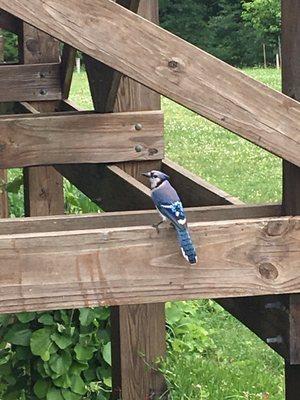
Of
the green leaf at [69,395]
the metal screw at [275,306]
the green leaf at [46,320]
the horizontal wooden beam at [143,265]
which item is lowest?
the green leaf at [69,395]

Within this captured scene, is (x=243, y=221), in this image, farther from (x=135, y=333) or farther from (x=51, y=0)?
(x=135, y=333)

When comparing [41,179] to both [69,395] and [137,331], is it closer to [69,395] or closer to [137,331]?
[69,395]

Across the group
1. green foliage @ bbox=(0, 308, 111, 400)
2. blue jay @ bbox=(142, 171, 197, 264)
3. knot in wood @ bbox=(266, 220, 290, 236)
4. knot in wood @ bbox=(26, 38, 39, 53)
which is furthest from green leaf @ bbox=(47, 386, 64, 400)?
knot in wood @ bbox=(266, 220, 290, 236)

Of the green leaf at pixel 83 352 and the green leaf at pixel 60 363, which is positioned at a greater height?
the green leaf at pixel 83 352

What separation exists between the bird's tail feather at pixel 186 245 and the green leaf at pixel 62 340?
2235 millimetres

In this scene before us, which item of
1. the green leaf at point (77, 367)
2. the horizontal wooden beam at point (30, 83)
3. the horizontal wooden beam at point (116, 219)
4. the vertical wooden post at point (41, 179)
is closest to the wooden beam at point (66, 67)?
the horizontal wooden beam at point (30, 83)

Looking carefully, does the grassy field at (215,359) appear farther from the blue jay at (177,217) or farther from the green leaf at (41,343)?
the blue jay at (177,217)

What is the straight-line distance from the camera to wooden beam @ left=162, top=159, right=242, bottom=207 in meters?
3.34

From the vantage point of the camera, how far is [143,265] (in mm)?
2543

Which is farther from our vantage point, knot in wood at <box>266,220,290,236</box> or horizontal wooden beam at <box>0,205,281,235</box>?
horizontal wooden beam at <box>0,205,281,235</box>

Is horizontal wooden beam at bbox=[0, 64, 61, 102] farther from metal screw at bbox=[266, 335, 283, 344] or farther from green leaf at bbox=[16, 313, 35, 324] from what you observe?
metal screw at bbox=[266, 335, 283, 344]

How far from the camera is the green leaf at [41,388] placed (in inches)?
187

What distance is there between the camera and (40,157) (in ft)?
14.0

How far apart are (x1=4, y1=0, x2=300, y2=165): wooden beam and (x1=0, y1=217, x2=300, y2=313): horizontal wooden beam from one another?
0.28 meters
